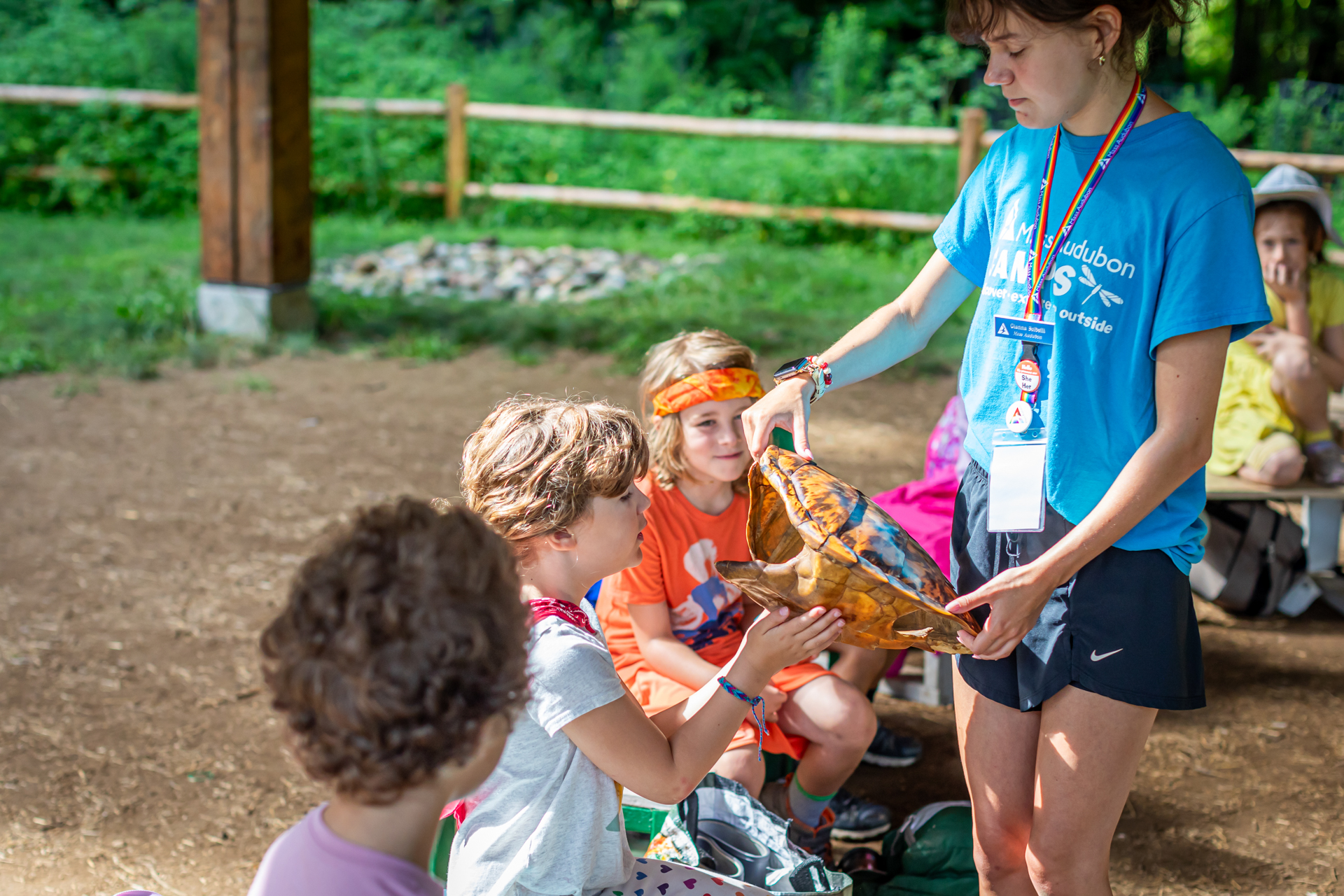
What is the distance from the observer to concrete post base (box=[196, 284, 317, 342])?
7352 mm

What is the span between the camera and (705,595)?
256 centimetres

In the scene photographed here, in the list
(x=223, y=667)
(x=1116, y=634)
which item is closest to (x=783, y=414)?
(x=1116, y=634)

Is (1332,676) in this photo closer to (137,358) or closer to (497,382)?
(497,382)

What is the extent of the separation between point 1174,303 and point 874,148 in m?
11.0

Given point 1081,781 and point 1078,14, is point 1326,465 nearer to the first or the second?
point 1081,781

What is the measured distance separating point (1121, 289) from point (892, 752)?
73.5 inches

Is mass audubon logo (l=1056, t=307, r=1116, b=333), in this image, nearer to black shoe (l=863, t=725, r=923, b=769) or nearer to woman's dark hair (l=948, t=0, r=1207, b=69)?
woman's dark hair (l=948, t=0, r=1207, b=69)

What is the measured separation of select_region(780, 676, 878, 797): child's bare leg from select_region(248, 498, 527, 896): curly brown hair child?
1.35 meters

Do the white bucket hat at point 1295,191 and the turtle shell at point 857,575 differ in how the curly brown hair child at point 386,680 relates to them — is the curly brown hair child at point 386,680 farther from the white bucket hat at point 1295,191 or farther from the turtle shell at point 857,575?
the white bucket hat at point 1295,191

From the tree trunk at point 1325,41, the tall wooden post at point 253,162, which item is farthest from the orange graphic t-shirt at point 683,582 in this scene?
the tree trunk at point 1325,41

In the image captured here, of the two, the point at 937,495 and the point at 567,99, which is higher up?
the point at 567,99

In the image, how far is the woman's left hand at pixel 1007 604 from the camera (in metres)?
1.59

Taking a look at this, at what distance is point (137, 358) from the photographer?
6836 mm

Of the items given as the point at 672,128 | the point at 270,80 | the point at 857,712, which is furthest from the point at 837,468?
Answer: the point at 672,128
